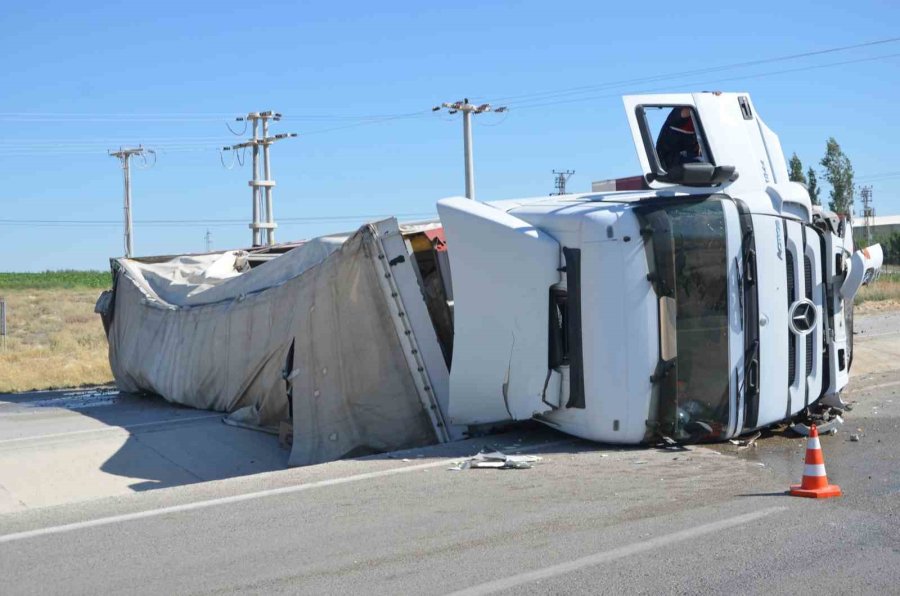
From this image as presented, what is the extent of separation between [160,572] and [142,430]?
20.8ft

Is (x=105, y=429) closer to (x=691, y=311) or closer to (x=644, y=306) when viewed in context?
(x=644, y=306)

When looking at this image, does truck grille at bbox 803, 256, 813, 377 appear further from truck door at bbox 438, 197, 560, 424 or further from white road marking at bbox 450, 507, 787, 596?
white road marking at bbox 450, 507, 787, 596

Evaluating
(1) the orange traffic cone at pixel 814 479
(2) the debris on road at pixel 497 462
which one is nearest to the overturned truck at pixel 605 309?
(2) the debris on road at pixel 497 462

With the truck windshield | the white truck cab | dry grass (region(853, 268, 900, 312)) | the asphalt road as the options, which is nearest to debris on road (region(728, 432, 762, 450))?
the white truck cab

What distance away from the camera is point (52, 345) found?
94.1 feet

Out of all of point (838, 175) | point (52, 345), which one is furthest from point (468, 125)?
point (838, 175)

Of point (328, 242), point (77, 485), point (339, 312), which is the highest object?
point (328, 242)

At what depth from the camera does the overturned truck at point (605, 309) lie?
7.74 metres

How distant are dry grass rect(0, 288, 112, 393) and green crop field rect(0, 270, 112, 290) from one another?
47.3 feet

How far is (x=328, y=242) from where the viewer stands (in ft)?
35.0

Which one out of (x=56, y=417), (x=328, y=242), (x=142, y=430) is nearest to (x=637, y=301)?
(x=328, y=242)

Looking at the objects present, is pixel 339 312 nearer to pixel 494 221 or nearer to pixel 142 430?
pixel 494 221

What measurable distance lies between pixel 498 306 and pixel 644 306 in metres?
1.17

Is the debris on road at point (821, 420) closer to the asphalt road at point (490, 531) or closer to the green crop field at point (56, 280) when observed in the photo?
the asphalt road at point (490, 531)
